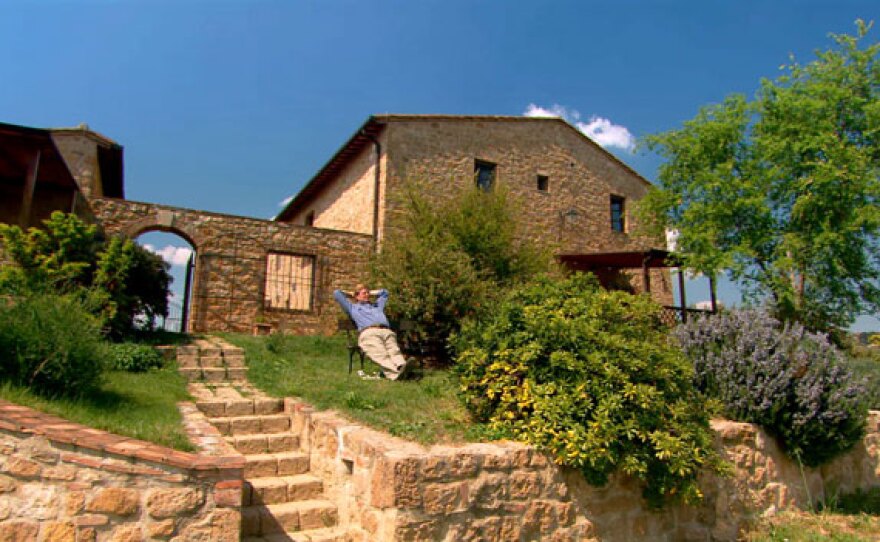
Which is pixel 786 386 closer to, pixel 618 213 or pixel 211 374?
pixel 211 374

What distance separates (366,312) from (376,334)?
0.41m

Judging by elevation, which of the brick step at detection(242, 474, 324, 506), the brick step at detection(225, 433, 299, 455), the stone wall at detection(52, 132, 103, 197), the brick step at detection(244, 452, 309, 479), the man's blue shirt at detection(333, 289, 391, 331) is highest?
the stone wall at detection(52, 132, 103, 197)

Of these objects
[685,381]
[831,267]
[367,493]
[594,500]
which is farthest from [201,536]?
[831,267]

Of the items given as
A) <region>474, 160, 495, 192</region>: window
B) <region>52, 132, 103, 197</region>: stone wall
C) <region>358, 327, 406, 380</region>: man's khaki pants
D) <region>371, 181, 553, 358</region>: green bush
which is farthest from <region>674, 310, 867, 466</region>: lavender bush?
<region>52, 132, 103, 197</region>: stone wall

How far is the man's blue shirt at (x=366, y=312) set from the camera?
7.11m

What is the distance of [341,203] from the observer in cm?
1520

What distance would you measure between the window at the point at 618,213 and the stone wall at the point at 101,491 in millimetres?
16373

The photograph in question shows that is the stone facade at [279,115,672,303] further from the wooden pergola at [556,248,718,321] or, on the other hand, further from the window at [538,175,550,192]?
the wooden pergola at [556,248,718,321]

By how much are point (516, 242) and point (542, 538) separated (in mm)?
11167

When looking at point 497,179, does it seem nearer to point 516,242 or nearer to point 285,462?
point 516,242

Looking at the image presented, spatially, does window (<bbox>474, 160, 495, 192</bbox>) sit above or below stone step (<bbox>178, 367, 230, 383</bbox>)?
above

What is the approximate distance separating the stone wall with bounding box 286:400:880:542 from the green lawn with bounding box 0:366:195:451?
42.8 inches

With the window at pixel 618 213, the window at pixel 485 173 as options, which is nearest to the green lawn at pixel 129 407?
the window at pixel 485 173

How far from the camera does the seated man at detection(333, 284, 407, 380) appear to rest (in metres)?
6.70
